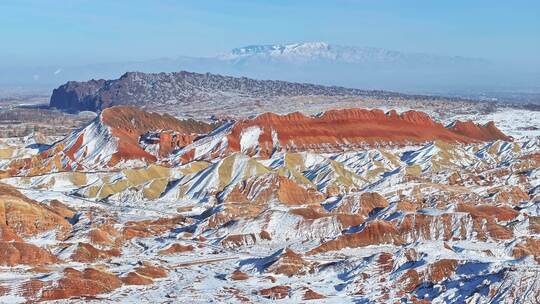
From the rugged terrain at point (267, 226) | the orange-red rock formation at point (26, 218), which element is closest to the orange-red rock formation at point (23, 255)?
the rugged terrain at point (267, 226)

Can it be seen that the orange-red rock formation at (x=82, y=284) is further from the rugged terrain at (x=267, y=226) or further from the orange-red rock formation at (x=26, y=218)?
the orange-red rock formation at (x=26, y=218)

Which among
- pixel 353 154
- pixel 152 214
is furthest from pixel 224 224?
pixel 353 154

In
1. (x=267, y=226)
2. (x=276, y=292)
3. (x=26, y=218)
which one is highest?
(x=26, y=218)

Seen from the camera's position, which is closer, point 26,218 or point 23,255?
point 23,255

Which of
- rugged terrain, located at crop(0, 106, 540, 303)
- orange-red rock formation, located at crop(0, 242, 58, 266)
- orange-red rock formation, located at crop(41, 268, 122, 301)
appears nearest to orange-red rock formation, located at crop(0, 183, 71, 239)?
rugged terrain, located at crop(0, 106, 540, 303)

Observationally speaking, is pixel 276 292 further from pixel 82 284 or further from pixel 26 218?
pixel 26 218

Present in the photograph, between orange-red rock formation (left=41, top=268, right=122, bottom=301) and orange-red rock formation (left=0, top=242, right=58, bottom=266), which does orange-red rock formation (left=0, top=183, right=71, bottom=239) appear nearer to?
orange-red rock formation (left=0, top=242, right=58, bottom=266)

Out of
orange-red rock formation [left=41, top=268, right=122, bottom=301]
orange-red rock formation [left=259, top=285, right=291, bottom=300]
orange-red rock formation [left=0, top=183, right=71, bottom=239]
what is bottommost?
orange-red rock formation [left=259, top=285, right=291, bottom=300]

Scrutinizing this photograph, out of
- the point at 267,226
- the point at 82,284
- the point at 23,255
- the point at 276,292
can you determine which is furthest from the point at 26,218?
the point at 276,292

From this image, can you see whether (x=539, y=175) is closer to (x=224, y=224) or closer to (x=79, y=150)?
(x=224, y=224)
